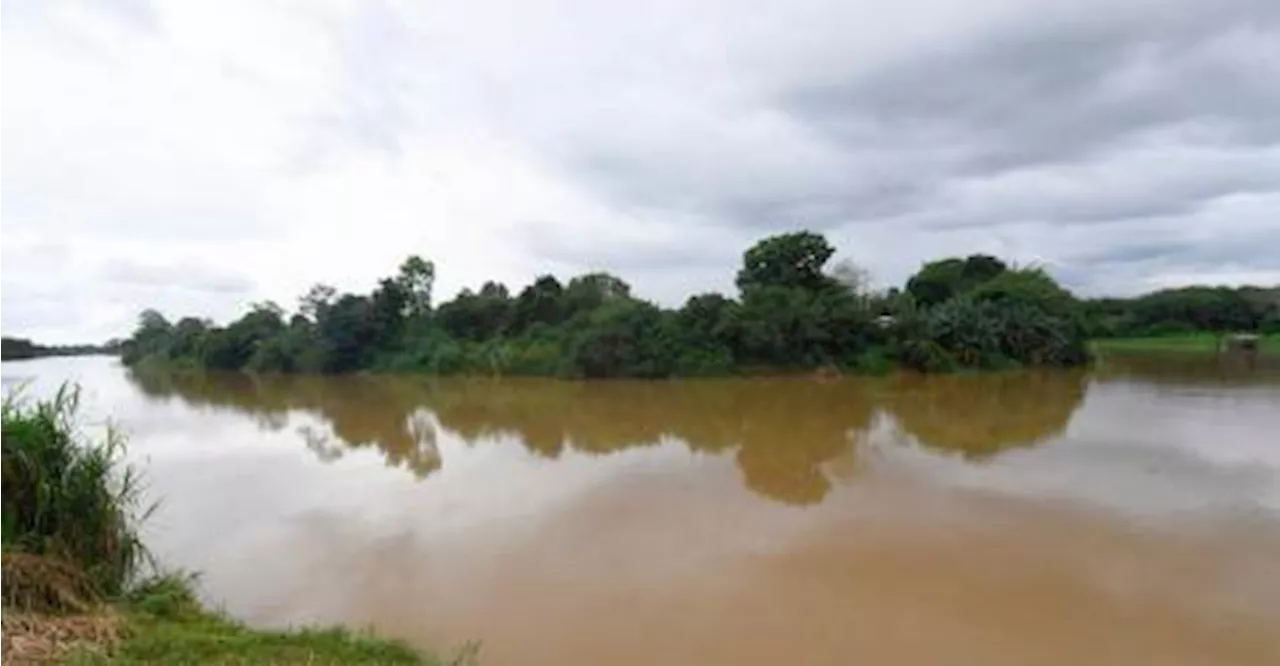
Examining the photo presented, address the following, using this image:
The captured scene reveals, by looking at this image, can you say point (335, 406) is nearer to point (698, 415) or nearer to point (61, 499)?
point (698, 415)

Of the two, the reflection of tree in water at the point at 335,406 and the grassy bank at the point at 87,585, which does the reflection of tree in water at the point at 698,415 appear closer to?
the reflection of tree in water at the point at 335,406

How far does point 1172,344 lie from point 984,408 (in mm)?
26489

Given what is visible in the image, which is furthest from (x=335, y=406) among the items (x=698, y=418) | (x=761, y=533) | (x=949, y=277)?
(x=949, y=277)

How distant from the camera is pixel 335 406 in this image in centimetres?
2011

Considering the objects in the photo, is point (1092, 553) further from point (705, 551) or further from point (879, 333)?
point (879, 333)

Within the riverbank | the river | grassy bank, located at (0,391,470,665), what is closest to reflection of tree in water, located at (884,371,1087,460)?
the river

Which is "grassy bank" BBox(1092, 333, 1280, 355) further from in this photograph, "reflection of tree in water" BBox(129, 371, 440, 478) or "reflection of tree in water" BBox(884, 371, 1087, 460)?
"reflection of tree in water" BBox(129, 371, 440, 478)

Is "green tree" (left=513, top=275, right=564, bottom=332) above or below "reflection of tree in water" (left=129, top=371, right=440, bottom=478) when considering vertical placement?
above

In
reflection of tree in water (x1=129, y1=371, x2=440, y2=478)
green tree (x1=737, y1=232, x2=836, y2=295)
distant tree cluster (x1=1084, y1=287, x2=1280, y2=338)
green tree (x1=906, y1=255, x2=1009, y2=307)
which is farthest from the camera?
distant tree cluster (x1=1084, y1=287, x2=1280, y2=338)

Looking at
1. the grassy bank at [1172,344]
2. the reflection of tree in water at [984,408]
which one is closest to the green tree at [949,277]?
the grassy bank at [1172,344]

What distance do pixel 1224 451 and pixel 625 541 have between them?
7547mm

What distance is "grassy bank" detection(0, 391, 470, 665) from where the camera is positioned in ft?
12.2

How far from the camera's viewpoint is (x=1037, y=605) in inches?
207

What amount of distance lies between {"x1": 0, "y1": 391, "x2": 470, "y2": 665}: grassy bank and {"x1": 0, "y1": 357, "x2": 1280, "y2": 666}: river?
2.17ft
